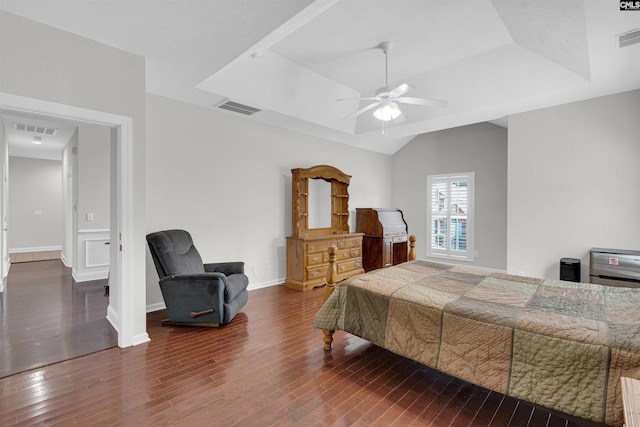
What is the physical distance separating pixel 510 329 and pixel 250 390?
1.80m

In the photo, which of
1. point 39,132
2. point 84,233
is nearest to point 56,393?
point 84,233

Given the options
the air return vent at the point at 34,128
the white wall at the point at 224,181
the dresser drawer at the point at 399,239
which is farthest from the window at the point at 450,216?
the air return vent at the point at 34,128

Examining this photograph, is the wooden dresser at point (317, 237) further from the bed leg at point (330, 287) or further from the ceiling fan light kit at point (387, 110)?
the ceiling fan light kit at point (387, 110)

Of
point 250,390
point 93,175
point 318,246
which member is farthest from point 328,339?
point 93,175

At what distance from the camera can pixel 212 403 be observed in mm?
2021

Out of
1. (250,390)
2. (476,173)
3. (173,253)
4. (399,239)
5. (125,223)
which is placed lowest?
(250,390)

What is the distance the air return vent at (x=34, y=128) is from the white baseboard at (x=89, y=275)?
8.60 ft

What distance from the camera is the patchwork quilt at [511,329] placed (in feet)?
5.08

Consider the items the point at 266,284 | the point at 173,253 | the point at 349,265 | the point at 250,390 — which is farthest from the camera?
the point at 349,265

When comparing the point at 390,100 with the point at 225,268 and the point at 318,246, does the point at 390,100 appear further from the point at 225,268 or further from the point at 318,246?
the point at 225,268

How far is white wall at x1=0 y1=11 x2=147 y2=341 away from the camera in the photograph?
2.30m

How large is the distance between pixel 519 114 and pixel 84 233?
24.7 ft

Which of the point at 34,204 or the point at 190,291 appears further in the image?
the point at 34,204

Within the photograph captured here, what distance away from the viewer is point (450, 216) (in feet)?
22.2
